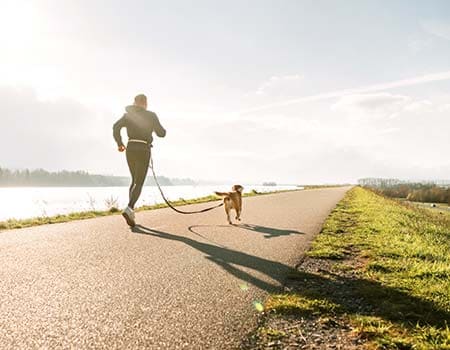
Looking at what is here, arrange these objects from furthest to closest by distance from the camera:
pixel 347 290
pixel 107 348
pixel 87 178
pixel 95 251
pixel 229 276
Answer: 1. pixel 87 178
2. pixel 95 251
3. pixel 229 276
4. pixel 347 290
5. pixel 107 348

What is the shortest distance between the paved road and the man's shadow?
0.04 metres

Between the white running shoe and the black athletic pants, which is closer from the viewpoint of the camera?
the white running shoe

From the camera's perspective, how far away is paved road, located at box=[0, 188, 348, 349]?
7.98ft

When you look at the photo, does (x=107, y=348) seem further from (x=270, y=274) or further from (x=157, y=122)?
(x=157, y=122)

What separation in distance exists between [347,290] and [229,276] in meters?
1.28

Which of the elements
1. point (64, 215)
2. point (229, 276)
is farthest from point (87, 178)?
point (229, 276)

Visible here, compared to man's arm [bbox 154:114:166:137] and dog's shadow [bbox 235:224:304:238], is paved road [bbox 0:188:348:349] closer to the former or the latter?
dog's shadow [bbox 235:224:304:238]

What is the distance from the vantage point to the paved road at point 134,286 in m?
2.43

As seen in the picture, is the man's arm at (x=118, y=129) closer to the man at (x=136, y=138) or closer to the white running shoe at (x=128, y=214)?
the man at (x=136, y=138)

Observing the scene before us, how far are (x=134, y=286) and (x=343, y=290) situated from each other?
7.13ft

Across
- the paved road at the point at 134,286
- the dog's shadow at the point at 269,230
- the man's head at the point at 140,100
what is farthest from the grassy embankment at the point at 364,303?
the man's head at the point at 140,100

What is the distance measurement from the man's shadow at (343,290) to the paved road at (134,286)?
0.04 metres

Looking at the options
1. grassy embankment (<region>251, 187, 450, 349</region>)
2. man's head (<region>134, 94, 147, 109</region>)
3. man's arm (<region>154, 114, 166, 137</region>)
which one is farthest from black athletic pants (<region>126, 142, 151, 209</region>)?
grassy embankment (<region>251, 187, 450, 349</region>)

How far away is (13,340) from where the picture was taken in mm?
2299
